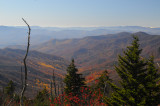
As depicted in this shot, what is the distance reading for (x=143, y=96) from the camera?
1125 centimetres

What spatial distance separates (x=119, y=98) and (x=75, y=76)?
12.5 m

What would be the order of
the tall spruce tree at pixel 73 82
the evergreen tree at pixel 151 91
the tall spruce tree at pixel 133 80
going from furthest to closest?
1. the tall spruce tree at pixel 73 82
2. the tall spruce tree at pixel 133 80
3. the evergreen tree at pixel 151 91

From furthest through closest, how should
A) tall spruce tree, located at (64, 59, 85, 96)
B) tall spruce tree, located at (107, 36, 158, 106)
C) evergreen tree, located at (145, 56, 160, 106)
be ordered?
tall spruce tree, located at (64, 59, 85, 96)
tall spruce tree, located at (107, 36, 158, 106)
evergreen tree, located at (145, 56, 160, 106)

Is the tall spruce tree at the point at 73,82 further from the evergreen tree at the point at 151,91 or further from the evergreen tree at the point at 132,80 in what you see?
the evergreen tree at the point at 151,91

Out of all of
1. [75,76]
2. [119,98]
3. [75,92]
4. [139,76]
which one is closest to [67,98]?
[75,92]

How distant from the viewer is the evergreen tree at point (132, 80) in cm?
1134

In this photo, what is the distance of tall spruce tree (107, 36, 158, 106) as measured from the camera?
11.3 m

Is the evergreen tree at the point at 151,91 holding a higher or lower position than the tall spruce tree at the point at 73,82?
higher

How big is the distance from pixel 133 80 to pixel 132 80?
160 mm

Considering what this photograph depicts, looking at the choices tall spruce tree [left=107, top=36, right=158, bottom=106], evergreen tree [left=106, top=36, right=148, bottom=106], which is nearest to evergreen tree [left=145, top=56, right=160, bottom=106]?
tall spruce tree [left=107, top=36, right=158, bottom=106]

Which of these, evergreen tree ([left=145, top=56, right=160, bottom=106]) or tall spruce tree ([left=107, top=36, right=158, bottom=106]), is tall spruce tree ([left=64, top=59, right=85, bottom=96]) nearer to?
tall spruce tree ([left=107, top=36, right=158, bottom=106])

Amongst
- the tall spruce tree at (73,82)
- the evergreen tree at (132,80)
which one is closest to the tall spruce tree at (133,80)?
the evergreen tree at (132,80)

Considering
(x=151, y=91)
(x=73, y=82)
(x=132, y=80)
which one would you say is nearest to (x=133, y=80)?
(x=132, y=80)

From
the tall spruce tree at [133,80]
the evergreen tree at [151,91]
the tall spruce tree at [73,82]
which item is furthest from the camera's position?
the tall spruce tree at [73,82]
